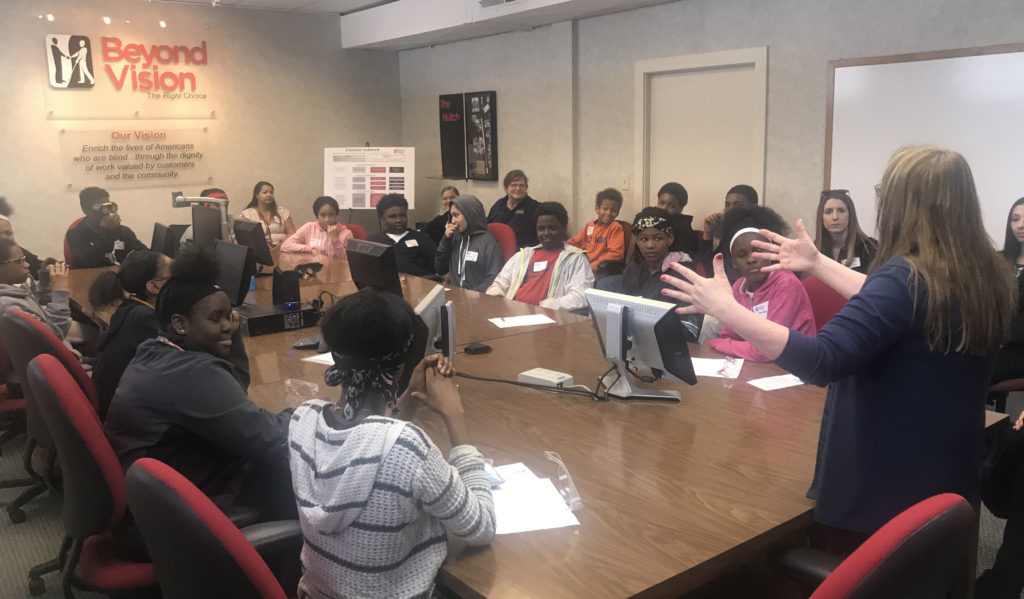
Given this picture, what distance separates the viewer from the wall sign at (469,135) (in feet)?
26.2

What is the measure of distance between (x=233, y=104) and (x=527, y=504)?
23.8 feet

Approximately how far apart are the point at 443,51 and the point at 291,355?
6.02m

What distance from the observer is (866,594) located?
1009mm

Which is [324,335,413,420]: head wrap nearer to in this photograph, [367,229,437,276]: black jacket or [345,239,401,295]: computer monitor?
[345,239,401,295]: computer monitor

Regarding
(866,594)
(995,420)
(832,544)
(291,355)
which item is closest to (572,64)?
(291,355)

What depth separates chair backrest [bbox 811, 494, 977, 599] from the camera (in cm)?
101

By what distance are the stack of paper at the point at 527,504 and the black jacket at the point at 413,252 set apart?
149 inches

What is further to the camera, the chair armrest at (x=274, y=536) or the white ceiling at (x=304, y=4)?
the white ceiling at (x=304, y=4)

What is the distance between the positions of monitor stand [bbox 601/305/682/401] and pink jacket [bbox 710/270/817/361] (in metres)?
0.56

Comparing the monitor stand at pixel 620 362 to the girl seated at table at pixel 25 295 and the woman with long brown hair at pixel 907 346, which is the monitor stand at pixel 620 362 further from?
the girl seated at table at pixel 25 295

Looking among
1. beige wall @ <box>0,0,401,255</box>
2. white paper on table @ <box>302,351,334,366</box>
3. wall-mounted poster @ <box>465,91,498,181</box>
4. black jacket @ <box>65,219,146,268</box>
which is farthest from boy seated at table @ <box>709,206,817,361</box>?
beige wall @ <box>0,0,401,255</box>

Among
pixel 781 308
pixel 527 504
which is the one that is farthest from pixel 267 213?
pixel 527 504

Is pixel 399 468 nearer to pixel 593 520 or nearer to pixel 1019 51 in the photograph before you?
pixel 593 520

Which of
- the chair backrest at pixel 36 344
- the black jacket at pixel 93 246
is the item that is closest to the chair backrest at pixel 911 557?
the chair backrest at pixel 36 344
